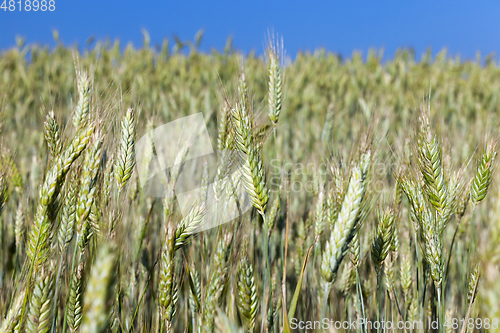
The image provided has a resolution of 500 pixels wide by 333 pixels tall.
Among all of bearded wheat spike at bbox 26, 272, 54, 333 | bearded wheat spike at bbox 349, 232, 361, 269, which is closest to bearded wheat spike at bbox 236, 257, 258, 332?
bearded wheat spike at bbox 349, 232, 361, 269

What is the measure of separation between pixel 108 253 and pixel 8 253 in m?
1.39

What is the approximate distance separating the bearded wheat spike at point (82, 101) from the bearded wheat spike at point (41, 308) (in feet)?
1.68

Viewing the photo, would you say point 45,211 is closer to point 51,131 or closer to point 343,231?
point 51,131

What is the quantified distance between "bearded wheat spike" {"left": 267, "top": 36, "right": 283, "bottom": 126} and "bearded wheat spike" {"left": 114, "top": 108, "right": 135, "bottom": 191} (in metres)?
0.46

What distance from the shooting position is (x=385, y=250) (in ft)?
3.02

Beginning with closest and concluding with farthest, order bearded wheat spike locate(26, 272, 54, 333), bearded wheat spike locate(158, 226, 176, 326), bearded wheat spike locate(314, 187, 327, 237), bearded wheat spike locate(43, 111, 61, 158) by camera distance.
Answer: bearded wheat spike locate(26, 272, 54, 333) < bearded wheat spike locate(158, 226, 176, 326) < bearded wheat spike locate(43, 111, 61, 158) < bearded wheat spike locate(314, 187, 327, 237)

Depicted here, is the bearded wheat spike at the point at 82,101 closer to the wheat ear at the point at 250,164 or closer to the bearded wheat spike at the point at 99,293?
the wheat ear at the point at 250,164

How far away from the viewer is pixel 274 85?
50.2 inches

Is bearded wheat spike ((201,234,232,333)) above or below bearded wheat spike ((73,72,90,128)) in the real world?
below

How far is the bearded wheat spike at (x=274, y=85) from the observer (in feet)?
3.96

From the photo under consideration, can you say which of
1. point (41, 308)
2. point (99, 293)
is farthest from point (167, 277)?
point (99, 293)

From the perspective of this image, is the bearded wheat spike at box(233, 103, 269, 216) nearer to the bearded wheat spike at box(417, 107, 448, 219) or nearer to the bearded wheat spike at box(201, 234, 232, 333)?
the bearded wheat spike at box(201, 234, 232, 333)

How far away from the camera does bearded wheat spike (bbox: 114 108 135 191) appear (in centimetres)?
89

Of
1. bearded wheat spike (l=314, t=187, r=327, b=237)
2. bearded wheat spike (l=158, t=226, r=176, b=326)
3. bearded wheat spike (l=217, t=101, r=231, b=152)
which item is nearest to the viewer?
bearded wheat spike (l=158, t=226, r=176, b=326)
